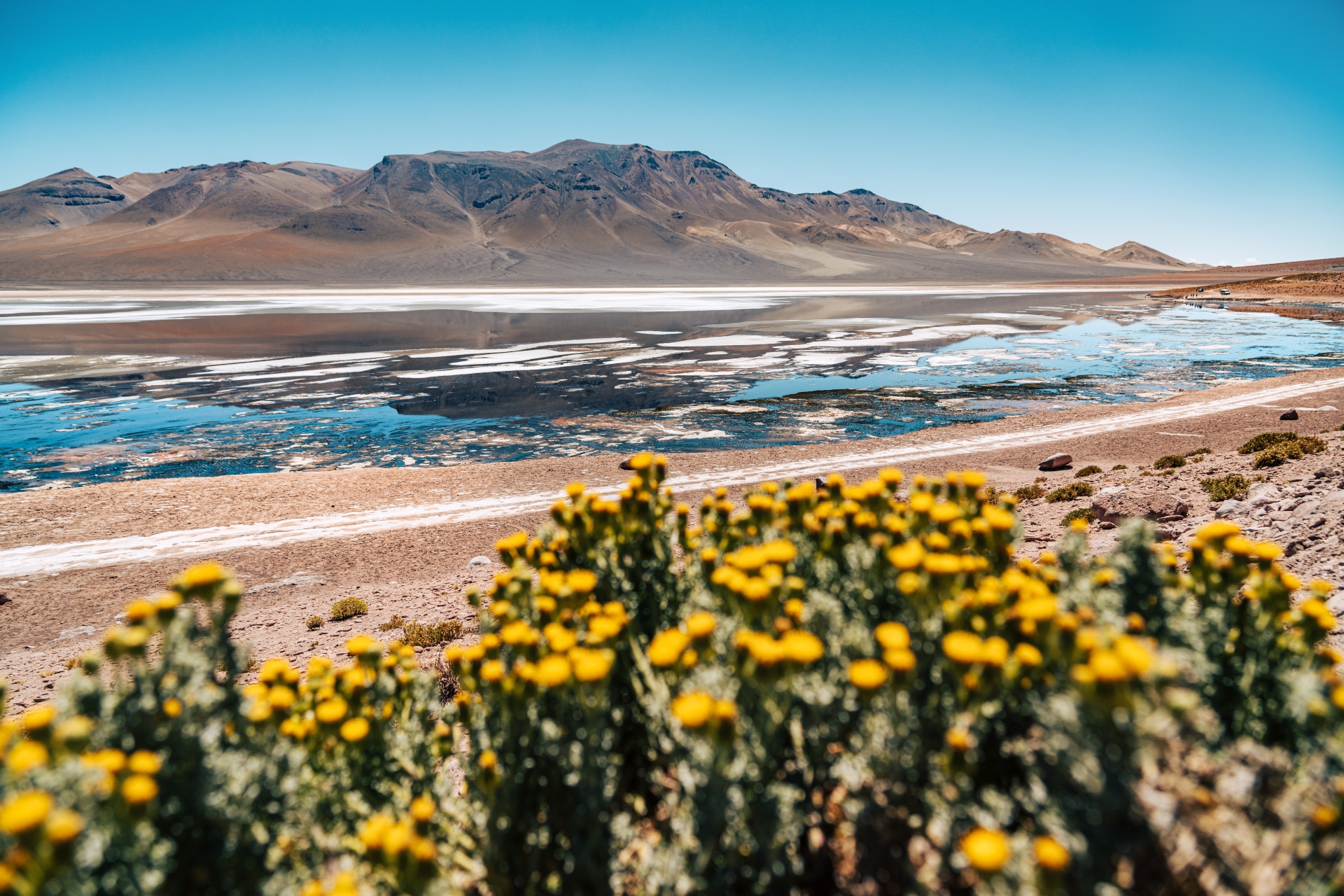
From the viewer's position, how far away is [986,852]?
1293 millimetres

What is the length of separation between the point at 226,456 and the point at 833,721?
20.1m

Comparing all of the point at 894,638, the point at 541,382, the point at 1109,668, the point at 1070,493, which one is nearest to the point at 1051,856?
the point at 1109,668

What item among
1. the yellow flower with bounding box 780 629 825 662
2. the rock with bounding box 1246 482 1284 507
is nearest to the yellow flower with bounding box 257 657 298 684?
the yellow flower with bounding box 780 629 825 662

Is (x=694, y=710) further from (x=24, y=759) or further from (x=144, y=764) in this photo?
(x=24, y=759)

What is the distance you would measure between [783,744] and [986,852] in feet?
2.34

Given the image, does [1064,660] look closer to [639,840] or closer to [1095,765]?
[1095,765]

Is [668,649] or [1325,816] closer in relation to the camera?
[1325,816]

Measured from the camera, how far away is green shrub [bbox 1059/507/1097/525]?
8856 mm

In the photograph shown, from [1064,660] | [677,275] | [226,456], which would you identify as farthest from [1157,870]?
[677,275]

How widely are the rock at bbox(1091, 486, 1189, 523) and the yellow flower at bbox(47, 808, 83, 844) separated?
9865mm

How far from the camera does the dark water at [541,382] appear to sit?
18750mm

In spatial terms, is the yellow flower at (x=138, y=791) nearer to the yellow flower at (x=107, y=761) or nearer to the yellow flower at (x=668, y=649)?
the yellow flower at (x=107, y=761)

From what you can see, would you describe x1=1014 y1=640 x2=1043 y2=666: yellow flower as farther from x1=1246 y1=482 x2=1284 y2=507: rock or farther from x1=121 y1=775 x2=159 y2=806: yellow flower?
x1=1246 y1=482 x2=1284 y2=507: rock

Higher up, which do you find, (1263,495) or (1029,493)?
(1263,495)
